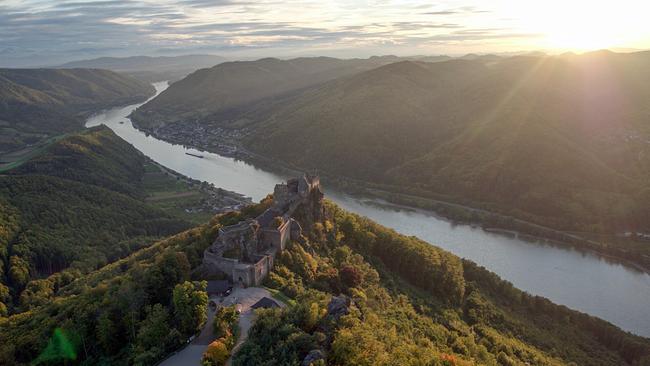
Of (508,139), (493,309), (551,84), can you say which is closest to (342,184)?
(508,139)

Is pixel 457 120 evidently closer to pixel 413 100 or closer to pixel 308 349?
pixel 413 100

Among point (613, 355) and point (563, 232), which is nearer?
point (613, 355)

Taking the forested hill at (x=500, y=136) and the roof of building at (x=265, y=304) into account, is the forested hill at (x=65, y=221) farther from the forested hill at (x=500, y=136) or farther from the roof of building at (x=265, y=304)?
the forested hill at (x=500, y=136)

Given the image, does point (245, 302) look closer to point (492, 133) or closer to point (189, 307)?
point (189, 307)

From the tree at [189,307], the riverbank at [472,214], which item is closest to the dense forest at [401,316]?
the tree at [189,307]

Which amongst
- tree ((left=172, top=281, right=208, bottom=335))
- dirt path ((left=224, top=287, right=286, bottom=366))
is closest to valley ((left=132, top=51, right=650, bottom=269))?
dirt path ((left=224, top=287, right=286, bottom=366))

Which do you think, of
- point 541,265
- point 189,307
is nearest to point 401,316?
point 189,307

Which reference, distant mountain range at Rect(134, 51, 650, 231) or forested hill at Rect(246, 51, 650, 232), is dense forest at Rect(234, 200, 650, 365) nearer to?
forested hill at Rect(246, 51, 650, 232)
